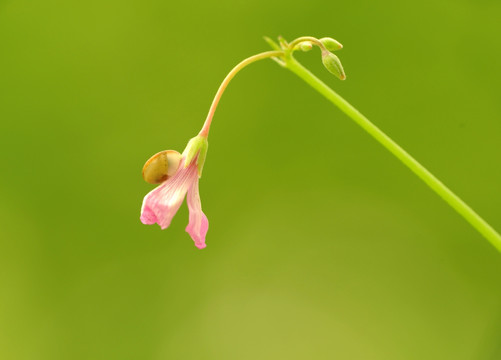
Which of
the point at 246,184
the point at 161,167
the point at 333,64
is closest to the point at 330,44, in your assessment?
the point at 333,64

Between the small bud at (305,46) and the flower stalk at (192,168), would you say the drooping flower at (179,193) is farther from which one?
the small bud at (305,46)

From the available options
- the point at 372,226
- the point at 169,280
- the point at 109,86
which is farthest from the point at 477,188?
the point at 109,86

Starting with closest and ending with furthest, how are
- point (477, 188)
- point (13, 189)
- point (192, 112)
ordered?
point (477, 188)
point (192, 112)
point (13, 189)

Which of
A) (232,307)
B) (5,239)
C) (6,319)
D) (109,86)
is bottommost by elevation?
(6,319)

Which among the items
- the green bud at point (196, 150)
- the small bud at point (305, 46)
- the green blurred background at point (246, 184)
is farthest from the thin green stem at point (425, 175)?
the green blurred background at point (246, 184)

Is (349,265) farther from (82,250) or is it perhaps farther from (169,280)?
(82,250)

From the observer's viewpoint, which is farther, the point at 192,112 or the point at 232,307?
the point at 232,307

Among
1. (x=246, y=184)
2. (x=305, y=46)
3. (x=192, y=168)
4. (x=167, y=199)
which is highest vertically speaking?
(x=305, y=46)

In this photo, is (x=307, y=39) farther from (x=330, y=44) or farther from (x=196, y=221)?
(x=196, y=221)
